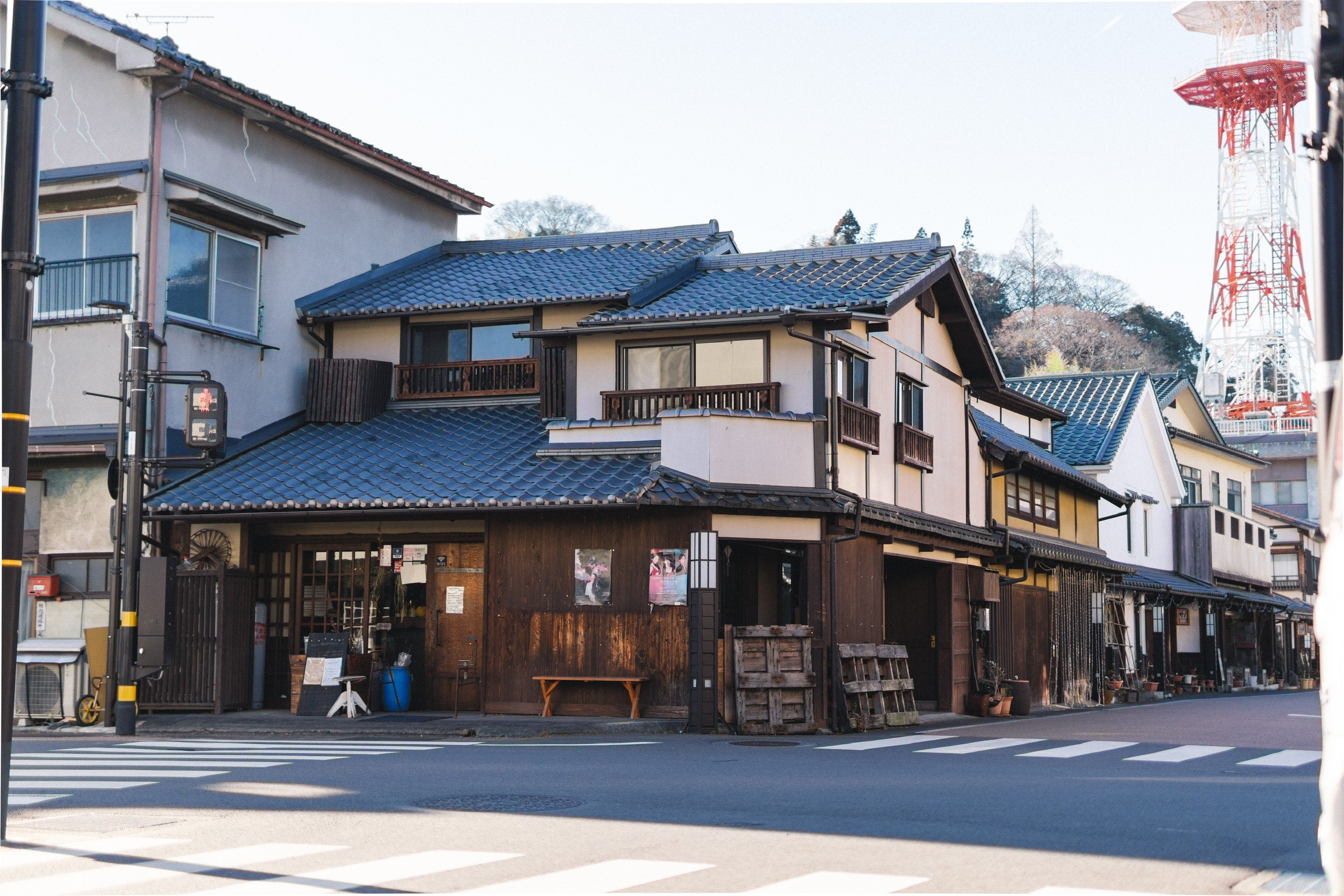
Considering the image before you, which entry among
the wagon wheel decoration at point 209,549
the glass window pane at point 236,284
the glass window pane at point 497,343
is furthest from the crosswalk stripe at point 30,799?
the glass window pane at point 497,343

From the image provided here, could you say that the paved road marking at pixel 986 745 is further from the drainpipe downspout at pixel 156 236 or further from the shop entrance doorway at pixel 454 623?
the drainpipe downspout at pixel 156 236

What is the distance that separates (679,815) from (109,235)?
16.0 metres

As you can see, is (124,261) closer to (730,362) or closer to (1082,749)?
(730,362)

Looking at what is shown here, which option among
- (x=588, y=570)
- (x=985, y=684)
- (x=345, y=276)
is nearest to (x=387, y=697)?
(x=588, y=570)

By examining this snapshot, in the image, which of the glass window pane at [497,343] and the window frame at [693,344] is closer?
the window frame at [693,344]

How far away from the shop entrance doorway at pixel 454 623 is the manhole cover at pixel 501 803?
10.3 meters

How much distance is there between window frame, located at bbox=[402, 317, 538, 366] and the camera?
78.4ft

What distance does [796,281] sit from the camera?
22516mm

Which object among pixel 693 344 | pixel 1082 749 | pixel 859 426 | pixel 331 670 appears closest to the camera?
pixel 1082 749

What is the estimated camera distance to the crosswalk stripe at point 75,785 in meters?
11.6

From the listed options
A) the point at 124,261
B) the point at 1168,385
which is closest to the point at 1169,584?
the point at 1168,385

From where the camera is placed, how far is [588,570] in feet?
65.8

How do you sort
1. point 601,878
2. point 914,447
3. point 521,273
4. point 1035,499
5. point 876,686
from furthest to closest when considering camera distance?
point 1035,499 → point 521,273 → point 914,447 → point 876,686 → point 601,878

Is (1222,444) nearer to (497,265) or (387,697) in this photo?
(497,265)
